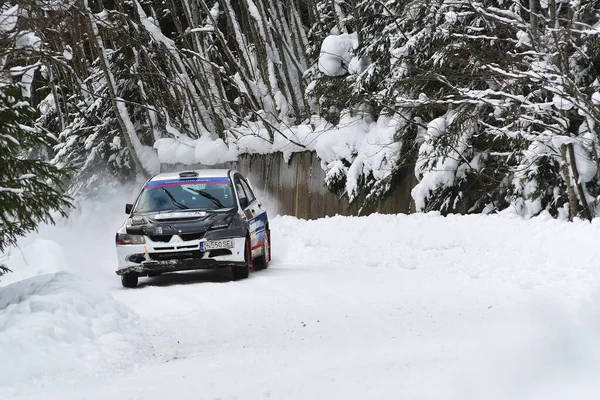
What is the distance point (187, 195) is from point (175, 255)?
1359mm

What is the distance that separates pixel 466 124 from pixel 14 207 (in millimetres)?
8271

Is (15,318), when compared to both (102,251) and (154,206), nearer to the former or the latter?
(154,206)

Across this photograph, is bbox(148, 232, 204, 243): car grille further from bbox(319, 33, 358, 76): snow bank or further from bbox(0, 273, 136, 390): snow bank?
bbox(319, 33, 358, 76): snow bank

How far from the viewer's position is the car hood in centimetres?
1371

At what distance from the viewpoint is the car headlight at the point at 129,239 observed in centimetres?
1375

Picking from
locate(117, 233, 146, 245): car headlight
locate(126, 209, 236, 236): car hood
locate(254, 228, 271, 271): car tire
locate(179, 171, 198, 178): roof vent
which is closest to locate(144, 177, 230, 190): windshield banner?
locate(179, 171, 198, 178): roof vent

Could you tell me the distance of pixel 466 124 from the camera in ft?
53.9

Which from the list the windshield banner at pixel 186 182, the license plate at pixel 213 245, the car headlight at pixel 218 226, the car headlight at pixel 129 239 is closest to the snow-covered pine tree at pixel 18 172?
the car headlight at pixel 129 239

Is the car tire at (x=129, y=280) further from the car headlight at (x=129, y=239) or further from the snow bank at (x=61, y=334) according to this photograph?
the snow bank at (x=61, y=334)

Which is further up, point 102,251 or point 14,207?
point 14,207

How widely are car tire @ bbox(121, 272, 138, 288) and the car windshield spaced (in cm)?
108

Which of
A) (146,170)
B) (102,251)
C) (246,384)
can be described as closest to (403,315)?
(246,384)

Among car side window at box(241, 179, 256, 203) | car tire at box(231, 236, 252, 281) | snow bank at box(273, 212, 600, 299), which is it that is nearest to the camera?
snow bank at box(273, 212, 600, 299)

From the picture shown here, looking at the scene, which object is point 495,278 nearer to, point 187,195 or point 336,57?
point 187,195
